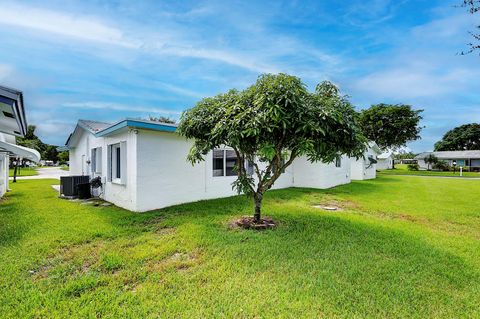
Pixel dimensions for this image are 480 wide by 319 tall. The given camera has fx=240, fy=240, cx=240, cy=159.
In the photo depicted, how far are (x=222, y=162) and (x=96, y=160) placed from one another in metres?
5.79

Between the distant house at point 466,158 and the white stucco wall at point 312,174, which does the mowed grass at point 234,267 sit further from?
the distant house at point 466,158

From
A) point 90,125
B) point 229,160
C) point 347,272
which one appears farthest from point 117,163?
point 347,272

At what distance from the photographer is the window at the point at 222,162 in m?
10.1

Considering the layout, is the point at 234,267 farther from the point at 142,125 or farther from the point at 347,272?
the point at 142,125

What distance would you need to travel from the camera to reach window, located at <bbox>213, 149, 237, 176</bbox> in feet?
33.1

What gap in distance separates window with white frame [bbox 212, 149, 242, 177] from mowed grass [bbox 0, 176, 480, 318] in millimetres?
3219

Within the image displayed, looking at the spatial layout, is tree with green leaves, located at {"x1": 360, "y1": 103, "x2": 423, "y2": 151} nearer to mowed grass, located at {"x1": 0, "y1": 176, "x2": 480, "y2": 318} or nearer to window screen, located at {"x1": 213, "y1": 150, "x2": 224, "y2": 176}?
window screen, located at {"x1": 213, "y1": 150, "x2": 224, "y2": 176}

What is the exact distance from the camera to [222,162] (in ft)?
33.7

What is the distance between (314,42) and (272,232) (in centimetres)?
956

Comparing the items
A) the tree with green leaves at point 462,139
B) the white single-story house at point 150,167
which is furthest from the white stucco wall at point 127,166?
the tree with green leaves at point 462,139

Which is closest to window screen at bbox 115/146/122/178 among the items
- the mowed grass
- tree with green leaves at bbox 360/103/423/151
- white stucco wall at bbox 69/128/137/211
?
white stucco wall at bbox 69/128/137/211

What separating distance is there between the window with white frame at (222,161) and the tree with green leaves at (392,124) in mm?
27279

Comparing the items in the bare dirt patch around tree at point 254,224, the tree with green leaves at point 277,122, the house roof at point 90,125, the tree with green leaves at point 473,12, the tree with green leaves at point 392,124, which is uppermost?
the tree with green leaves at point 392,124

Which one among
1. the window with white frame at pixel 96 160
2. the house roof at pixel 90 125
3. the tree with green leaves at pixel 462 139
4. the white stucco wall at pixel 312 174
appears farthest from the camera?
the tree with green leaves at pixel 462 139
